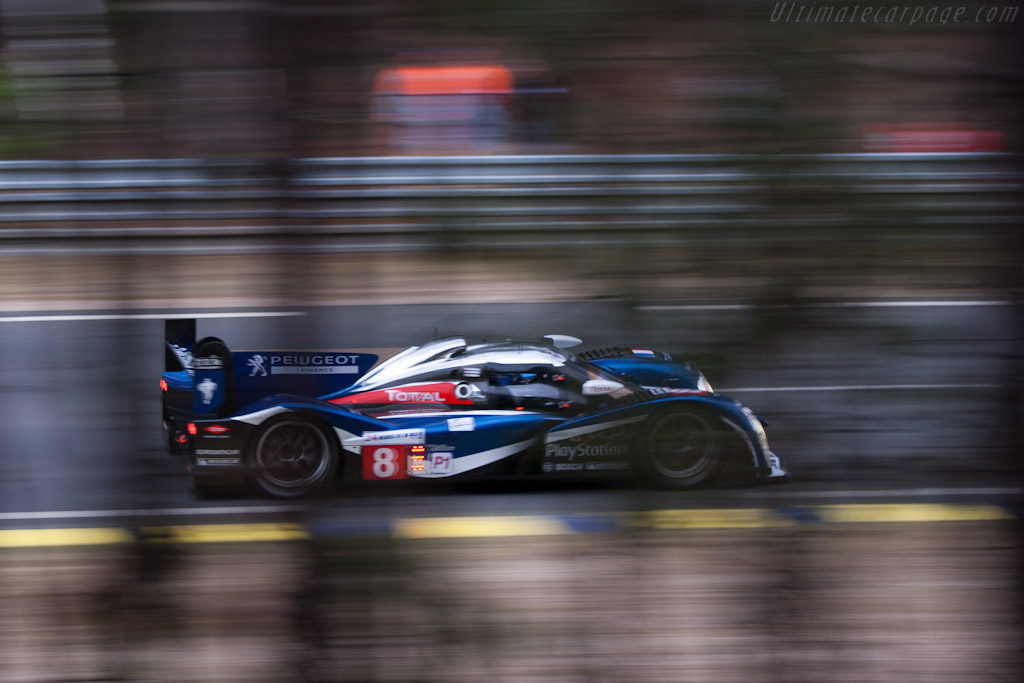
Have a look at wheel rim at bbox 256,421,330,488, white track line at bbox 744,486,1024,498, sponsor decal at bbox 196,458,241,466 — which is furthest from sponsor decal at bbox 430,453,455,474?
white track line at bbox 744,486,1024,498

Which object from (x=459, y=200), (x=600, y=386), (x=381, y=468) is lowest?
(x=381, y=468)

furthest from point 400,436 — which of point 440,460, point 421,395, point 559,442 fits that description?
point 559,442

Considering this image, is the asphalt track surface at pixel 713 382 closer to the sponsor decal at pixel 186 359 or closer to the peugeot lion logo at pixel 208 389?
the sponsor decal at pixel 186 359

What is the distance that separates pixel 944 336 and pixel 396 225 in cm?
90

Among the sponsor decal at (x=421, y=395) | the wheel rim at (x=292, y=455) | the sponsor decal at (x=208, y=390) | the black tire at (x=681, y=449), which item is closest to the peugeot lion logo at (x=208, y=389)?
the sponsor decal at (x=208, y=390)

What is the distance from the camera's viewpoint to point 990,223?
1.46 m

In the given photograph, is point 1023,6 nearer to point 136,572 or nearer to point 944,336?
point 944,336

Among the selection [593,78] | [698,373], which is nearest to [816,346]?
[698,373]

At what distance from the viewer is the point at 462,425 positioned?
4348 mm

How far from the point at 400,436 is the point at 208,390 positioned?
3.09 feet

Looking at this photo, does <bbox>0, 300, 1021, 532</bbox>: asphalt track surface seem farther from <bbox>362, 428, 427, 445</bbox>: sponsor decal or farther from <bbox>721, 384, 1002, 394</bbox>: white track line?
<bbox>362, 428, 427, 445</bbox>: sponsor decal

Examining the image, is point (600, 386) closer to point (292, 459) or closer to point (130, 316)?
point (292, 459)

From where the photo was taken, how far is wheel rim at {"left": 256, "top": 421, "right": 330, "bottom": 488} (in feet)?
5.15

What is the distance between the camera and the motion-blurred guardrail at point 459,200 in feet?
4.60
